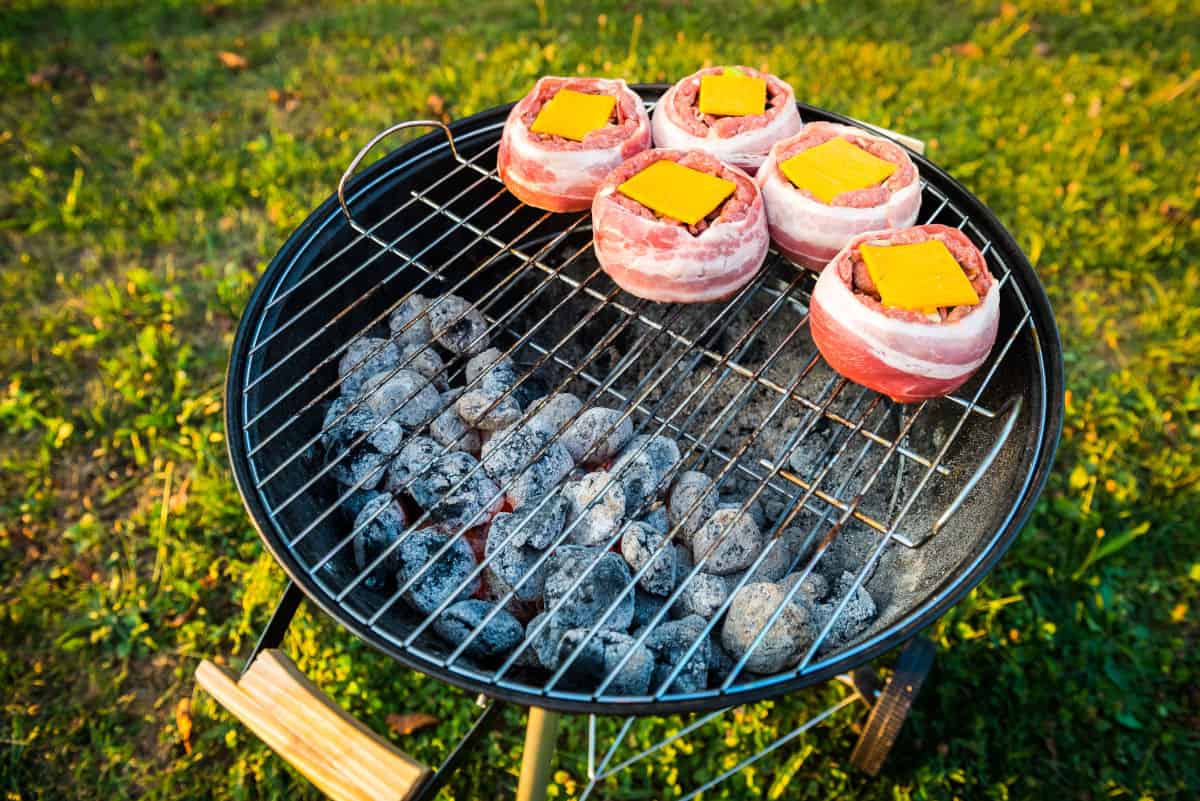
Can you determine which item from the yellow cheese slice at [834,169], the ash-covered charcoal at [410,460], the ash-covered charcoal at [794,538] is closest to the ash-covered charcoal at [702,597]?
the ash-covered charcoal at [794,538]

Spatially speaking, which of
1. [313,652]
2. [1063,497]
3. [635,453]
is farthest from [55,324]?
[1063,497]

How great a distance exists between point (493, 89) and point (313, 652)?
11.2 ft

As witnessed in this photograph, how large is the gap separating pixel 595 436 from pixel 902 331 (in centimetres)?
84

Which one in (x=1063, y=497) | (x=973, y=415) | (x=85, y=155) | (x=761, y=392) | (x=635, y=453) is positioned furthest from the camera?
(x=85, y=155)

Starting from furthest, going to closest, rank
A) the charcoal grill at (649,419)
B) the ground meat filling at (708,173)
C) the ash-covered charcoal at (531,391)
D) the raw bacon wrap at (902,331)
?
the ash-covered charcoal at (531,391), the ground meat filling at (708,173), the raw bacon wrap at (902,331), the charcoal grill at (649,419)

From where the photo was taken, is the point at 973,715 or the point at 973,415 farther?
the point at 973,715

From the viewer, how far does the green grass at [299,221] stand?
2.69 metres

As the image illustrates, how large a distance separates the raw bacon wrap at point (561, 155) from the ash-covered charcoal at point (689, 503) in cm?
88

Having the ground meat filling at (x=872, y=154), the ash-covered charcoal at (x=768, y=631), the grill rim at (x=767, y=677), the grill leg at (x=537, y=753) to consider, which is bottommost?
the grill leg at (x=537, y=753)

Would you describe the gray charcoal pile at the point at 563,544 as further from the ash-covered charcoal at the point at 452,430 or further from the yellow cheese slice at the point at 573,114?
the yellow cheese slice at the point at 573,114

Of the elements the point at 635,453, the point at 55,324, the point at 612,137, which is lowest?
the point at 55,324

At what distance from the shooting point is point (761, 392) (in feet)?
8.47

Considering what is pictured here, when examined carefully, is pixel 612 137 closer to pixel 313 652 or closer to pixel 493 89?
pixel 313 652

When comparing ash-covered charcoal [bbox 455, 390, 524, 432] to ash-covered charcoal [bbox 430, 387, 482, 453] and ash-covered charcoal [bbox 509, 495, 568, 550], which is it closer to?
ash-covered charcoal [bbox 430, 387, 482, 453]
